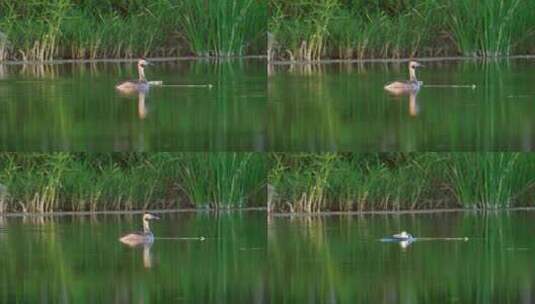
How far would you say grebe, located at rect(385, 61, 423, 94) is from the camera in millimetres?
19938

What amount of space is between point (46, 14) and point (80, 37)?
0.78m

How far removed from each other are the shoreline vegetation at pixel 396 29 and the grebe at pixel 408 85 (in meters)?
0.26

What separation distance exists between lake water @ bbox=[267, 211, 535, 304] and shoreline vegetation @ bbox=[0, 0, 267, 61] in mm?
1596

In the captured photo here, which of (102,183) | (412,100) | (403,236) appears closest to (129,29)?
(102,183)

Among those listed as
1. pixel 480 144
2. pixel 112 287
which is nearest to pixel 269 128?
pixel 480 144

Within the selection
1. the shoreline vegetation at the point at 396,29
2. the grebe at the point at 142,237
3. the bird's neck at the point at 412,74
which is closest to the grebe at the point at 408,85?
the bird's neck at the point at 412,74

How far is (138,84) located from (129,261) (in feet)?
10.3

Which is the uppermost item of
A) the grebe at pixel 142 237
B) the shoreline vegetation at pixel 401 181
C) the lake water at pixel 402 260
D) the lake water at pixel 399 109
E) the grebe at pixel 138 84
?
the grebe at pixel 138 84

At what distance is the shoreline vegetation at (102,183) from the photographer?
18.9 meters

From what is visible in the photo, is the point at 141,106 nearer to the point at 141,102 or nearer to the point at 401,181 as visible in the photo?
the point at 141,102

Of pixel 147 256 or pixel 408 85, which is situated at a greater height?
pixel 408 85

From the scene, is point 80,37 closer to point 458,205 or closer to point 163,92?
point 163,92

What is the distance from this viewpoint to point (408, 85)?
2012cm

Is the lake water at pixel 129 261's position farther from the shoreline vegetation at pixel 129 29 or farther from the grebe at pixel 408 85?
the grebe at pixel 408 85
